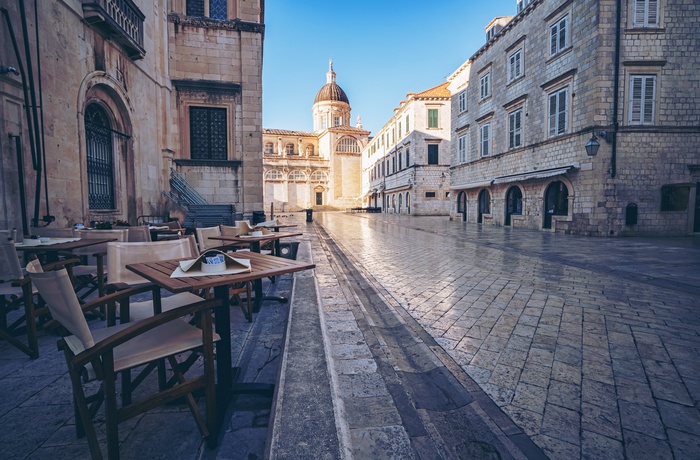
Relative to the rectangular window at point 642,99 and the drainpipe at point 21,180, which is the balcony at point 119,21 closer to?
the drainpipe at point 21,180

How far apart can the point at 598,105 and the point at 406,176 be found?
21556 mm

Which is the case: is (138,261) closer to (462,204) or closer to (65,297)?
(65,297)

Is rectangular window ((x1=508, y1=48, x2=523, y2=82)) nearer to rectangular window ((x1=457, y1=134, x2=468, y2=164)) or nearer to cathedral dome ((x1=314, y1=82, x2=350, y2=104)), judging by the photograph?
rectangular window ((x1=457, y1=134, x2=468, y2=164))

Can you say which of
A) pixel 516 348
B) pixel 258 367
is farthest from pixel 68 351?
pixel 516 348

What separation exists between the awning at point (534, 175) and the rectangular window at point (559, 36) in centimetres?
491

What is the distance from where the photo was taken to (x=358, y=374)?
7.98 feet

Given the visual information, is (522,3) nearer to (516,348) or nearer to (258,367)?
(516,348)

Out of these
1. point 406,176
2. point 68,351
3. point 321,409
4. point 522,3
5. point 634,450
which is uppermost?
point 522,3

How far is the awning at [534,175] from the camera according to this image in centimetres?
1305

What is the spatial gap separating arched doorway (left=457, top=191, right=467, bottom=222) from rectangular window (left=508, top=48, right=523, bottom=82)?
7.44 metres

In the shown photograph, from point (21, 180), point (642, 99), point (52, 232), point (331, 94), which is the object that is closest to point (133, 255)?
point (52, 232)

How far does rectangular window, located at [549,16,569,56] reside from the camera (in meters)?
13.3

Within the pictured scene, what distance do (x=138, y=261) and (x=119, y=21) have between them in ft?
28.5

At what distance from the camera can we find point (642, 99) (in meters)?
12.0
